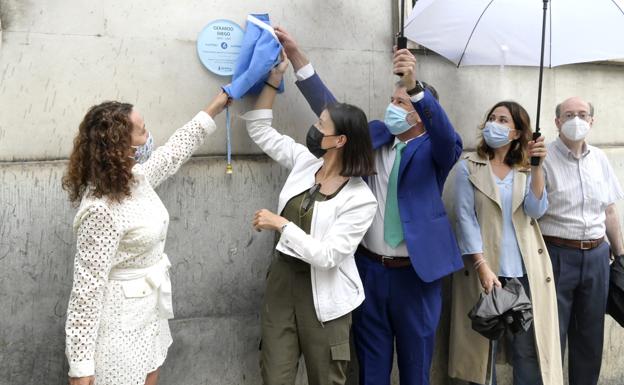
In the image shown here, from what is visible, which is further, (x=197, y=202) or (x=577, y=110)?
(x=577, y=110)

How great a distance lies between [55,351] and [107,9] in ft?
5.78

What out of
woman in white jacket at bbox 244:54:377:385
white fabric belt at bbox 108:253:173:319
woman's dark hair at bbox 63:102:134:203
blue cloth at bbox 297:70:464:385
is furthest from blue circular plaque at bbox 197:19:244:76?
white fabric belt at bbox 108:253:173:319

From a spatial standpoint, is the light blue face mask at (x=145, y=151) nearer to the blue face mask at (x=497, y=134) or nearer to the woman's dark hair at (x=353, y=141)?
the woman's dark hair at (x=353, y=141)

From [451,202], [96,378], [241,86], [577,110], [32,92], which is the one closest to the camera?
[96,378]

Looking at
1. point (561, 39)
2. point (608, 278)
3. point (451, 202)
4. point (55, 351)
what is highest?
point (561, 39)

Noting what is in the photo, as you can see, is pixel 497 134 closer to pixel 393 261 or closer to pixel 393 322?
pixel 393 261

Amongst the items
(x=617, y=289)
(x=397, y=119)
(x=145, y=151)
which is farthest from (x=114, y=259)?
(x=617, y=289)

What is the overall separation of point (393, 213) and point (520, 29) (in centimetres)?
138

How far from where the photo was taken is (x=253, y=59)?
316 centimetres

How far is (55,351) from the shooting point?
3072 millimetres

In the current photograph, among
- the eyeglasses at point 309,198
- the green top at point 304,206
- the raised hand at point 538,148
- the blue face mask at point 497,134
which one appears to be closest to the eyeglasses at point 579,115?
the blue face mask at point 497,134

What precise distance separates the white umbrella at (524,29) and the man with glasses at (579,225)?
43 centimetres

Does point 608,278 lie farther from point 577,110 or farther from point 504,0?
point 504,0

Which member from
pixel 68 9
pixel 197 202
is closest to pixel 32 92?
pixel 68 9
